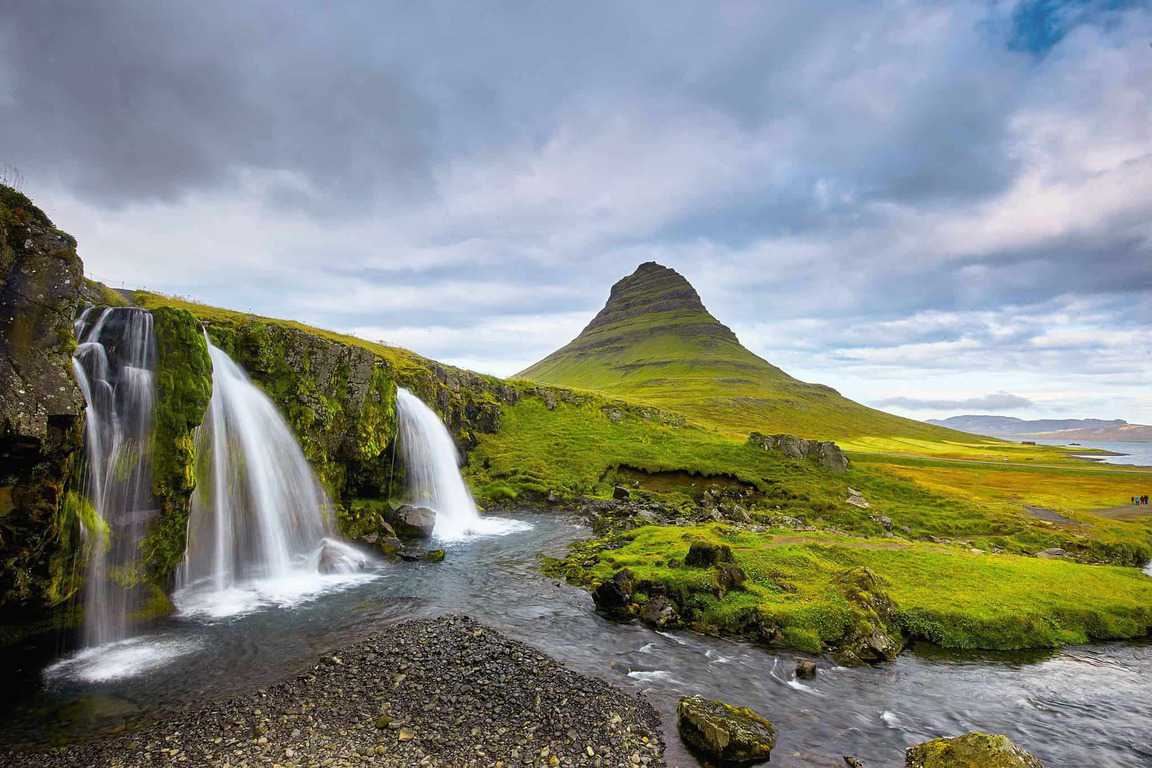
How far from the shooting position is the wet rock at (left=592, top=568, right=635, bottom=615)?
920 inches

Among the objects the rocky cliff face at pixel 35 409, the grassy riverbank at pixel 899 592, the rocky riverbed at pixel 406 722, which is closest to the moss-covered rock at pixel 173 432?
the rocky cliff face at pixel 35 409

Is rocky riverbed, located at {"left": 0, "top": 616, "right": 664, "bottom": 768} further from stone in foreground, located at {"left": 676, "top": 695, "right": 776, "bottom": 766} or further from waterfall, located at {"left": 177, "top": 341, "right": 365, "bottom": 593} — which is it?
waterfall, located at {"left": 177, "top": 341, "right": 365, "bottom": 593}

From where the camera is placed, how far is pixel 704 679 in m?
17.9

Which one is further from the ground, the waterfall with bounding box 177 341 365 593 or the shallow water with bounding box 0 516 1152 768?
the waterfall with bounding box 177 341 365 593

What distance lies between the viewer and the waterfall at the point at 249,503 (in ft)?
83.0

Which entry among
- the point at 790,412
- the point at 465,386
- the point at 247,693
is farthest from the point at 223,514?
the point at 790,412

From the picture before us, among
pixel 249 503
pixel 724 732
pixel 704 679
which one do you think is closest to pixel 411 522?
pixel 249 503

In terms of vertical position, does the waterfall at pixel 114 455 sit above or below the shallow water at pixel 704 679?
above

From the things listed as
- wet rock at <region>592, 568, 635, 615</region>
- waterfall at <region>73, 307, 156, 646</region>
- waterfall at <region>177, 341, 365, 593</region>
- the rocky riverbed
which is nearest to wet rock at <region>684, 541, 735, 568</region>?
wet rock at <region>592, 568, 635, 615</region>

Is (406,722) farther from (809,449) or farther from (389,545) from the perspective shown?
(809,449)

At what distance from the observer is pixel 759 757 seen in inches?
531

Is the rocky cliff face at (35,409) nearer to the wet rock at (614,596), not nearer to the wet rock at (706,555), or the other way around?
the wet rock at (614,596)

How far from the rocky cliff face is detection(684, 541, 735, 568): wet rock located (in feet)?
83.5

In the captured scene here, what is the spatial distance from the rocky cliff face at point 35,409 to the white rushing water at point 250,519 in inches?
231
